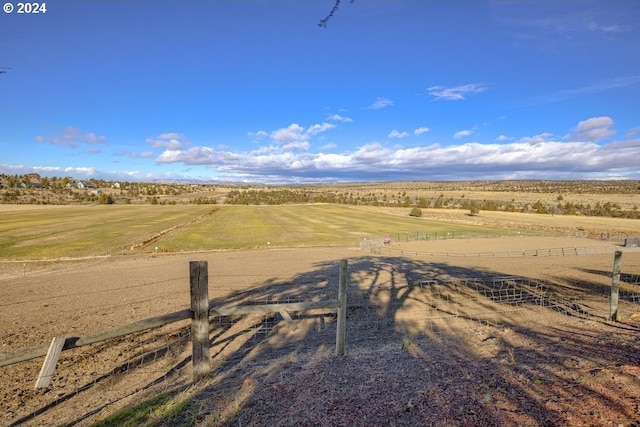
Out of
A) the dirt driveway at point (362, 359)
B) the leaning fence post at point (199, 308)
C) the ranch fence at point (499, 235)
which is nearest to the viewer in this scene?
the dirt driveway at point (362, 359)

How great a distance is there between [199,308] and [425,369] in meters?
3.81

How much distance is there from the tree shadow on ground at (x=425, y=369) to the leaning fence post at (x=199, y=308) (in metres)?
0.53

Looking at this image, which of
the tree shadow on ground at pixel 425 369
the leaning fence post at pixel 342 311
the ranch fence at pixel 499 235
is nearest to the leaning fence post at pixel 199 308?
the tree shadow on ground at pixel 425 369

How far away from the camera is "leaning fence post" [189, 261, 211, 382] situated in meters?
5.62

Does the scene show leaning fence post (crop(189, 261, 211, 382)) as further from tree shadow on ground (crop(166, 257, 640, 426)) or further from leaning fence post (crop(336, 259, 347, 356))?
leaning fence post (crop(336, 259, 347, 356))

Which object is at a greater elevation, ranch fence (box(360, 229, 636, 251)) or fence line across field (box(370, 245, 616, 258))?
fence line across field (box(370, 245, 616, 258))

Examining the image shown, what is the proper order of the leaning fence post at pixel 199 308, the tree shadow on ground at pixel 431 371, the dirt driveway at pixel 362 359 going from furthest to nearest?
the leaning fence post at pixel 199 308 < the dirt driveway at pixel 362 359 < the tree shadow on ground at pixel 431 371

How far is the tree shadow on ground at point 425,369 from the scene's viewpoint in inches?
181

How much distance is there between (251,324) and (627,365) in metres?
8.38

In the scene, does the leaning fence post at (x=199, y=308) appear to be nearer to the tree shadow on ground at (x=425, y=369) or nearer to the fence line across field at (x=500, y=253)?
the tree shadow on ground at (x=425, y=369)

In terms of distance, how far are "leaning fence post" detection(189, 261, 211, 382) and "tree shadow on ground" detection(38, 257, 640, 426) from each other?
535 millimetres

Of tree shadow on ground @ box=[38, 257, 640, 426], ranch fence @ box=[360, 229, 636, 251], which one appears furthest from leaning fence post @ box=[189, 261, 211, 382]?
ranch fence @ box=[360, 229, 636, 251]

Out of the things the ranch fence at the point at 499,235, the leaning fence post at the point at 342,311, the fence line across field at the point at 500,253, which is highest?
the leaning fence post at the point at 342,311

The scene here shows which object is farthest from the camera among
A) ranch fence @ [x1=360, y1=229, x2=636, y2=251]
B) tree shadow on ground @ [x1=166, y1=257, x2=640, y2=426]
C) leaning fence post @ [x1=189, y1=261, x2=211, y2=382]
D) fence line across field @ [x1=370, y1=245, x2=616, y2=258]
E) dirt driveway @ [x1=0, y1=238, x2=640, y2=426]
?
ranch fence @ [x1=360, y1=229, x2=636, y2=251]
